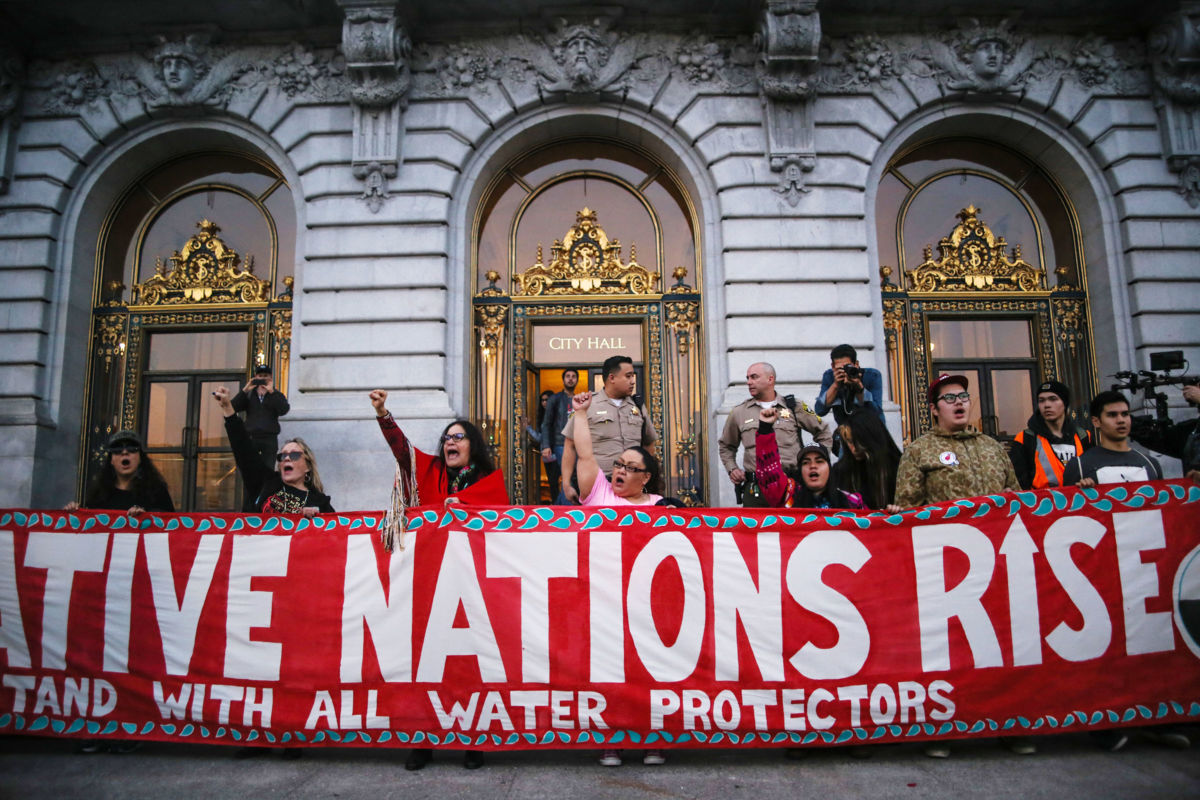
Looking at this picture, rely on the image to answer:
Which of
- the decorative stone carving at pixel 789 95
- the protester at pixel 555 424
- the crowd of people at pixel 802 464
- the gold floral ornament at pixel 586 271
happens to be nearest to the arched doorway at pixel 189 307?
the gold floral ornament at pixel 586 271

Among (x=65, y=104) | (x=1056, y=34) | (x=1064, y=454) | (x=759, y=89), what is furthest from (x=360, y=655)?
(x=1056, y=34)

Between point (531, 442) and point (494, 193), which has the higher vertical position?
point (494, 193)

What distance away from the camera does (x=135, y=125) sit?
11680mm

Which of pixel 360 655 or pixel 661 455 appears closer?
pixel 360 655

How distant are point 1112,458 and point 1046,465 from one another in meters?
0.63

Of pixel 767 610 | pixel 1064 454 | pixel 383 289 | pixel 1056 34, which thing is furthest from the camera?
pixel 1056 34

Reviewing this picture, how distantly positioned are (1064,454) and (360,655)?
563 cm

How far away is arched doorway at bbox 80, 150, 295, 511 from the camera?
38.1 ft

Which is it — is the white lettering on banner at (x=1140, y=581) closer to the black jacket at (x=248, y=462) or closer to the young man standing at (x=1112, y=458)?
the young man standing at (x=1112, y=458)

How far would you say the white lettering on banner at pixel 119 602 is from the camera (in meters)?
4.73

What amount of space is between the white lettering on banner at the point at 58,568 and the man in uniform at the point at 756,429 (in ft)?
17.1

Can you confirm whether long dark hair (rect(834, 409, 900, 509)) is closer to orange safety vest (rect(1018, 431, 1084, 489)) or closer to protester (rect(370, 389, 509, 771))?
orange safety vest (rect(1018, 431, 1084, 489))

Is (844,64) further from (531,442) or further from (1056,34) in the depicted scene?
(531,442)

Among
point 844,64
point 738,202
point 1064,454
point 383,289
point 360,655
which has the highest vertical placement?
point 844,64
